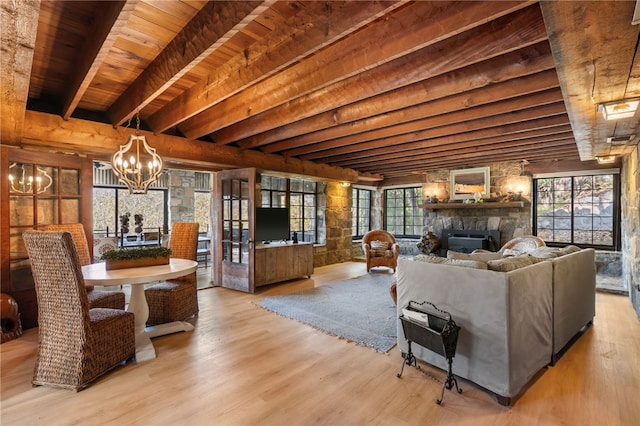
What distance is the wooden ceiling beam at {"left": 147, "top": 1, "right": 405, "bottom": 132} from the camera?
5.58 feet

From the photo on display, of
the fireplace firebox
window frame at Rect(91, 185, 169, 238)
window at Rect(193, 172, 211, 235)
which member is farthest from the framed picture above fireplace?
window frame at Rect(91, 185, 169, 238)

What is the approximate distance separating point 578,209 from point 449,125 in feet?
13.2

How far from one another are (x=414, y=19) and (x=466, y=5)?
306 mm

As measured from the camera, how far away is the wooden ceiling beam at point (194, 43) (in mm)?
1641

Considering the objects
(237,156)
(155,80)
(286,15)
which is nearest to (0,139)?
(155,80)

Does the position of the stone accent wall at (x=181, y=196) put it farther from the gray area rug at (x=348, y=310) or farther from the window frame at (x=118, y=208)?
the gray area rug at (x=348, y=310)

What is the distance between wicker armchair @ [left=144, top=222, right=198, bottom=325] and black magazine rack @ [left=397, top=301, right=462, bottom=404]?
8.02 feet

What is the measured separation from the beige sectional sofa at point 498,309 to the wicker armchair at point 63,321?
7.84 ft

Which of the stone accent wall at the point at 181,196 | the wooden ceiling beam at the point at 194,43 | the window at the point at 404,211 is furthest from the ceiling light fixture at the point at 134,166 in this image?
the window at the point at 404,211

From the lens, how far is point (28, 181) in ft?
11.0

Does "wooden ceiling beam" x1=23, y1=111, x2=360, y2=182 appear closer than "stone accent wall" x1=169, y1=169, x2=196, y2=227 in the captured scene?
Yes

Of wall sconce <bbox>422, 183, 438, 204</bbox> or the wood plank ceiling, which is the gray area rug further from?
wall sconce <bbox>422, 183, 438, 204</bbox>

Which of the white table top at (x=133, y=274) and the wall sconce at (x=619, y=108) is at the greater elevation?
the wall sconce at (x=619, y=108)

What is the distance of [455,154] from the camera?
5.53m
